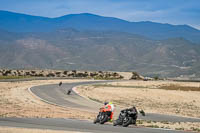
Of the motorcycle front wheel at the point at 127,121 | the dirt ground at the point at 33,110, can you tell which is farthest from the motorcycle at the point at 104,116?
the dirt ground at the point at 33,110

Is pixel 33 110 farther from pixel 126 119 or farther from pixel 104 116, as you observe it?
pixel 126 119

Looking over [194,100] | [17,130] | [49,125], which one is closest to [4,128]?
[17,130]

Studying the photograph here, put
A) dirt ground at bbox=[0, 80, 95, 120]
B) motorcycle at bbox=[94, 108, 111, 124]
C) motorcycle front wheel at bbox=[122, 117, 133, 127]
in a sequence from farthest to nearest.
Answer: dirt ground at bbox=[0, 80, 95, 120]
motorcycle at bbox=[94, 108, 111, 124]
motorcycle front wheel at bbox=[122, 117, 133, 127]

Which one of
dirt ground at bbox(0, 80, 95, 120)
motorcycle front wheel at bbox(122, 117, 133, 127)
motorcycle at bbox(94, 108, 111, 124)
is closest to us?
motorcycle front wheel at bbox(122, 117, 133, 127)

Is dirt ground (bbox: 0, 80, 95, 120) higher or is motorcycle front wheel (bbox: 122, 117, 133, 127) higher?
motorcycle front wheel (bbox: 122, 117, 133, 127)

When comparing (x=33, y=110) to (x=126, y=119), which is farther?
(x=33, y=110)

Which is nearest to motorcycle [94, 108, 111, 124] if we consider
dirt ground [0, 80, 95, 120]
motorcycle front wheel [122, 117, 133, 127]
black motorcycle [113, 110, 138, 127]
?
black motorcycle [113, 110, 138, 127]

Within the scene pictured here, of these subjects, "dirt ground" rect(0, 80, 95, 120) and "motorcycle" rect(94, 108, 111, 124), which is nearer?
"motorcycle" rect(94, 108, 111, 124)

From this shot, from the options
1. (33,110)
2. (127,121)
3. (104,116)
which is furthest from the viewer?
(33,110)

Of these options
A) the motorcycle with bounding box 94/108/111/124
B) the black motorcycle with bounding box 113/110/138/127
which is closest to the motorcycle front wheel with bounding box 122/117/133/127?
the black motorcycle with bounding box 113/110/138/127

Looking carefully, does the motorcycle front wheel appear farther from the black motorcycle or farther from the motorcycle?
the motorcycle

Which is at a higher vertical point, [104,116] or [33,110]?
[104,116]

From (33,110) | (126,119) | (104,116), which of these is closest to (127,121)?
(126,119)

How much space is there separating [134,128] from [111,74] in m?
96.9
